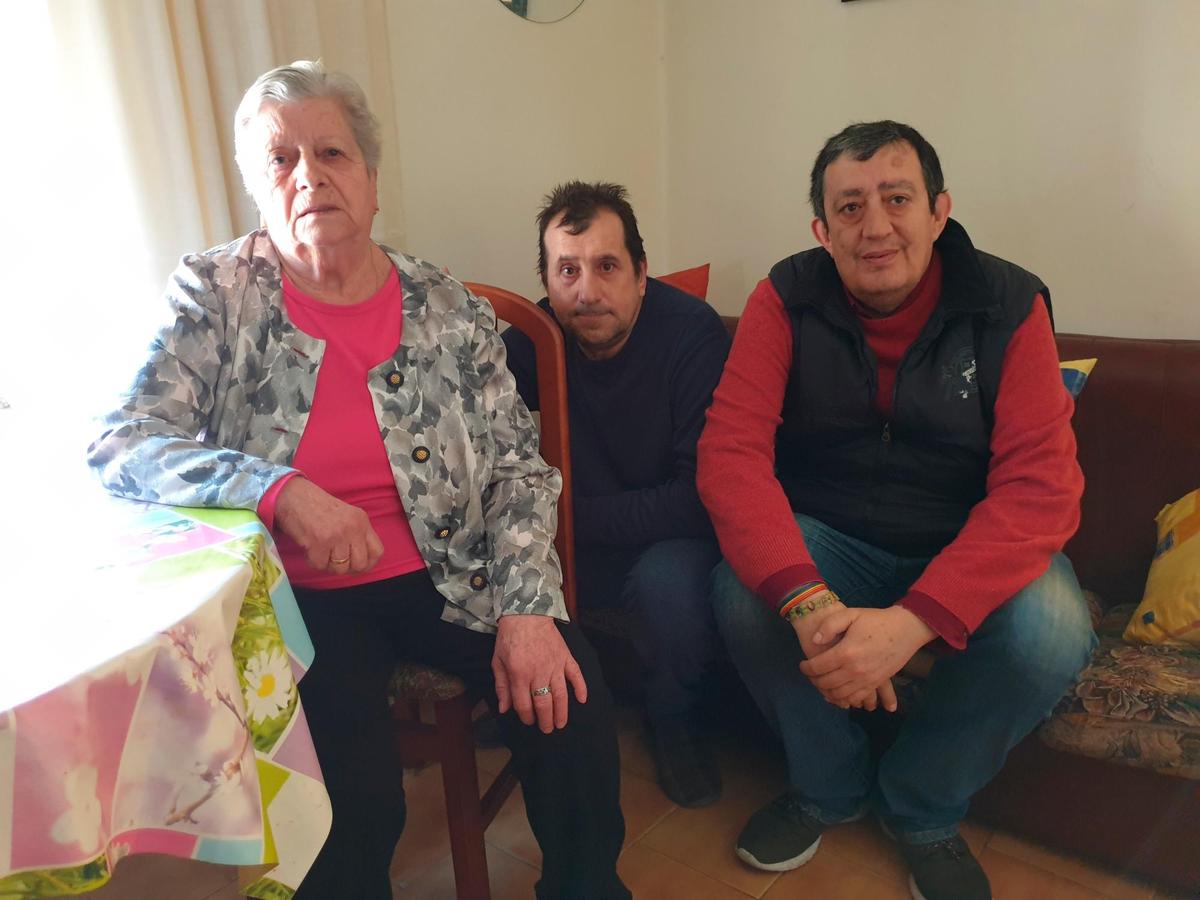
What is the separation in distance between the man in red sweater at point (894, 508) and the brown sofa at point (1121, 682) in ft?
0.40

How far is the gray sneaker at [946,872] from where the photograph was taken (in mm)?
1416

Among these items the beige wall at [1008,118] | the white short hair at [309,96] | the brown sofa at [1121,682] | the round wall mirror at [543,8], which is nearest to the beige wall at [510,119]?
the round wall mirror at [543,8]

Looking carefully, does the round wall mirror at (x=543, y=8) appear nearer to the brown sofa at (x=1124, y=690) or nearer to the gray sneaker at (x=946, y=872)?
the brown sofa at (x=1124, y=690)

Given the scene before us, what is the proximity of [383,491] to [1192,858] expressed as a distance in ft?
4.45

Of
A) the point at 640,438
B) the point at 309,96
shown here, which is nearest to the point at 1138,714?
the point at 640,438

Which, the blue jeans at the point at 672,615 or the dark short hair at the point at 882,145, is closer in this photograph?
the dark short hair at the point at 882,145

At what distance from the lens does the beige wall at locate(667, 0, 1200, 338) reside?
1879 mm

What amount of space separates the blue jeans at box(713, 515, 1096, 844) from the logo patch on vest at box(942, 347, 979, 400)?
0.95 ft

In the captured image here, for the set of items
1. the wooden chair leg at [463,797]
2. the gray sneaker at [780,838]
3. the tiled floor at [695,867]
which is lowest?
the tiled floor at [695,867]

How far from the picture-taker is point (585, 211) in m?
1.72

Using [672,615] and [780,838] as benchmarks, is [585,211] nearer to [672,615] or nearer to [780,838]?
[672,615]

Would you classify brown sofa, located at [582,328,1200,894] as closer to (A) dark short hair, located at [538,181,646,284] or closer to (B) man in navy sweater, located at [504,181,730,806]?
(B) man in navy sweater, located at [504,181,730,806]

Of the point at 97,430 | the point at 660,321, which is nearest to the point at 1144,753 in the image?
the point at 660,321

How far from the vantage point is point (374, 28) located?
188 centimetres
